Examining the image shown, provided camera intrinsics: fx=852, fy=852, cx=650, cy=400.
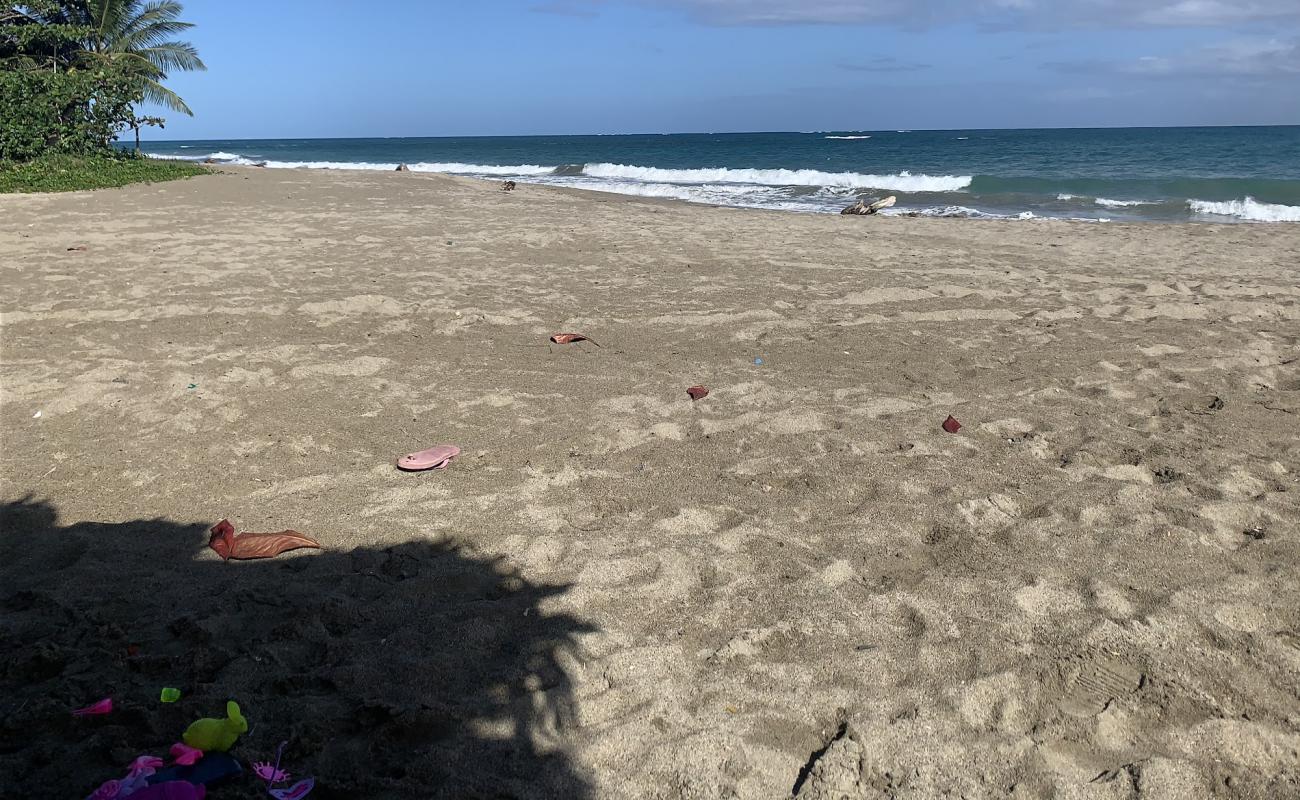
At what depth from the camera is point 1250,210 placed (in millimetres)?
16672

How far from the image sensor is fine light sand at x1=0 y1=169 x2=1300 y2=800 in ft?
7.50

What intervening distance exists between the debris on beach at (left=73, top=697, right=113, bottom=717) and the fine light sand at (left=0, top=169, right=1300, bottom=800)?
3 centimetres

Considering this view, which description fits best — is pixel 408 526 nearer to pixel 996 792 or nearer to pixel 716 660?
pixel 716 660

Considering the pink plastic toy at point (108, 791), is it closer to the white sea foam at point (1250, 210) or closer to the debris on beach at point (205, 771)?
the debris on beach at point (205, 771)

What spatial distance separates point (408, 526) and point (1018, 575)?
94.7 inches

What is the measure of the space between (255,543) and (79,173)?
17107mm

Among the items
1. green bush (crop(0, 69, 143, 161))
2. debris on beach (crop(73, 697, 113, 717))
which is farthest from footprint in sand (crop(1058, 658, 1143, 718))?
green bush (crop(0, 69, 143, 161))

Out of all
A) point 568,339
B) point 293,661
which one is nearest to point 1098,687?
point 293,661

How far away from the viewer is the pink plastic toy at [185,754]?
2090 mm

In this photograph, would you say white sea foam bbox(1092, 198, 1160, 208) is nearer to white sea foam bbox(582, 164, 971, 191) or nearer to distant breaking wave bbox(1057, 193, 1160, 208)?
distant breaking wave bbox(1057, 193, 1160, 208)

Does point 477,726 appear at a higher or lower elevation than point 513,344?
lower

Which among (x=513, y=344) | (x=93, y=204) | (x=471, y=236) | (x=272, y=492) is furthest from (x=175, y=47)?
(x=272, y=492)

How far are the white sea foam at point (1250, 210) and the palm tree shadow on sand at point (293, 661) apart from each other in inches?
700

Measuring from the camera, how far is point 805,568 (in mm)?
3203
